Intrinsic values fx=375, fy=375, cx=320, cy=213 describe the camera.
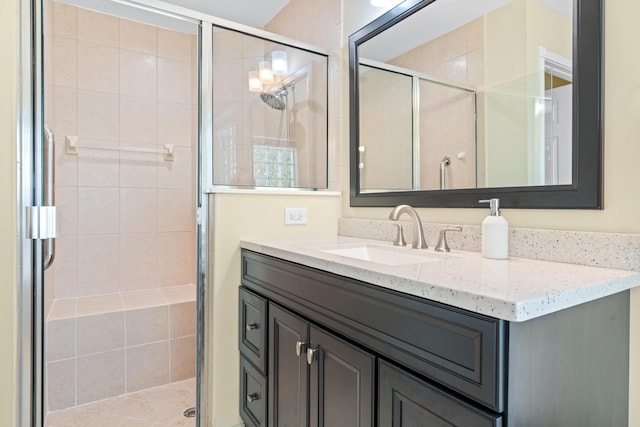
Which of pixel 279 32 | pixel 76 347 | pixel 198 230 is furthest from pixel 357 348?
pixel 279 32

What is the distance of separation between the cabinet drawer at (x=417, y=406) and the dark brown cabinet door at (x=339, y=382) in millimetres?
48

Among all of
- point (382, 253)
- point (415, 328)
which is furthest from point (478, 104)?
point (415, 328)

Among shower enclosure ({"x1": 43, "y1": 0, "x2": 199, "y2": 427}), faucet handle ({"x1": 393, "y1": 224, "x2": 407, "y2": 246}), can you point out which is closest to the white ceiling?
shower enclosure ({"x1": 43, "y1": 0, "x2": 199, "y2": 427})

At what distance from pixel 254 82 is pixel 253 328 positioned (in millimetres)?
1218

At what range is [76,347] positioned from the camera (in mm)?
2133

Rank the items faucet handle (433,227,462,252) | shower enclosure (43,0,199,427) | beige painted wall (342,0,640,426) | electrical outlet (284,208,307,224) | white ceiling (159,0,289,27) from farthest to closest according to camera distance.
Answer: white ceiling (159,0,289,27)
shower enclosure (43,0,199,427)
electrical outlet (284,208,307,224)
faucet handle (433,227,462,252)
beige painted wall (342,0,640,426)

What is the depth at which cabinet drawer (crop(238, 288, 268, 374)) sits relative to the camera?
4.99 feet

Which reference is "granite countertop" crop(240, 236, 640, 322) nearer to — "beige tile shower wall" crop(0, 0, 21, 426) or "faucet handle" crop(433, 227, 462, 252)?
"faucet handle" crop(433, 227, 462, 252)

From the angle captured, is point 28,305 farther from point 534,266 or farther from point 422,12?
point 422,12

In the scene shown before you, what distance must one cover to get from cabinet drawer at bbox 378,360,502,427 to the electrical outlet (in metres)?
1.04

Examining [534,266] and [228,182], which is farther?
[228,182]

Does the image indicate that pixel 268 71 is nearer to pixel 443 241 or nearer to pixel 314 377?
pixel 443 241

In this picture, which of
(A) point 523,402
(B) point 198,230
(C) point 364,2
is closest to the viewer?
(A) point 523,402

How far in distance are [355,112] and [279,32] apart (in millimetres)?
1098
